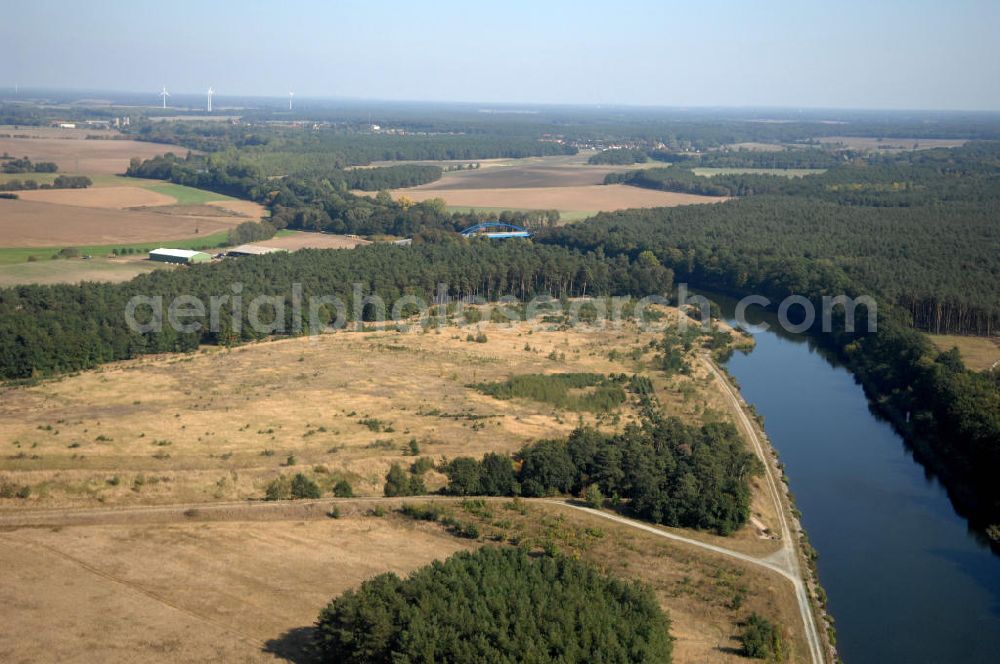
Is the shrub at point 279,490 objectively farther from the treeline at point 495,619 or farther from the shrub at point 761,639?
the shrub at point 761,639

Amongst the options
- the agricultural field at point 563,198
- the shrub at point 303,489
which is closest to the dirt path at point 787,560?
the shrub at point 303,489

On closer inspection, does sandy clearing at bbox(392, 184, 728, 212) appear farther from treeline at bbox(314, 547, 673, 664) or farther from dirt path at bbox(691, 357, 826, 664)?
treeline at bbox(314, 547, 673, 664)

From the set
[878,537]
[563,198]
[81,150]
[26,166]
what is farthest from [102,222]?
[878,537]

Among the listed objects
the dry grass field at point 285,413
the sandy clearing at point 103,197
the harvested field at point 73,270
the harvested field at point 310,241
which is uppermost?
the sandy clearing at point 103,197

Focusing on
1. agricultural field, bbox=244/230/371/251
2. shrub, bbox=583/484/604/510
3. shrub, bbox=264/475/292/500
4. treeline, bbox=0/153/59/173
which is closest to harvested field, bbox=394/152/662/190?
agricultural field, bbox=244/230/371/251

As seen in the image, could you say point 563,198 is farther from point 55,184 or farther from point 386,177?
point 55,184

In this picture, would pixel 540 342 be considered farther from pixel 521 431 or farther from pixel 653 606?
Result: pixel 653 606
